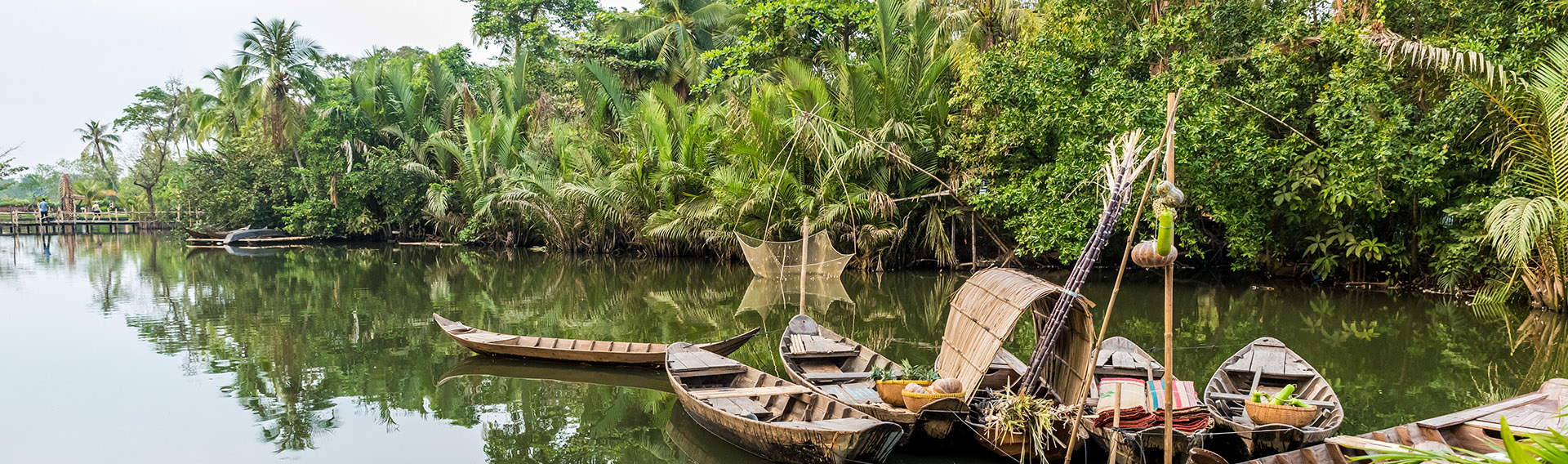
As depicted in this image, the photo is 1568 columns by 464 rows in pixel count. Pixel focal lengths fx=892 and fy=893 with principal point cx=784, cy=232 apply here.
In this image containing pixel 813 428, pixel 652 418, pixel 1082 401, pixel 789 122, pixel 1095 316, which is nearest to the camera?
pixel 1082 401

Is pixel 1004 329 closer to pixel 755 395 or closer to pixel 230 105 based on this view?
pixel 755 395

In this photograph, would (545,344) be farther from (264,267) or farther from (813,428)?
(264,267)

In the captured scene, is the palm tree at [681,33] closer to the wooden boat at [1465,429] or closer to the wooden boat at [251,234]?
the wooden boat at [251,234]

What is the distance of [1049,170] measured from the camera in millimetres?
15195

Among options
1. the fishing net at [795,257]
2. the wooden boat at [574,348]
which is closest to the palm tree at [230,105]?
the fishing net at [795,257]

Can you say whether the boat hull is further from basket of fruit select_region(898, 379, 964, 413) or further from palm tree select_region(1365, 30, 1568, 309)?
palm tree select_region(1365, 30, 1568, 309)

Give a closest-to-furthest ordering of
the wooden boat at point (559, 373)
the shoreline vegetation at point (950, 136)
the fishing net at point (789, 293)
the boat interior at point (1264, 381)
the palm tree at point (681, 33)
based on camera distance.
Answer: the boat interior at point (1264, 381) → the wooden boat at point (559, 373) → the shoreline vegetation at point (950, 136) → the fishing net at point (789, 293) → the palm tree at point (681, 33)

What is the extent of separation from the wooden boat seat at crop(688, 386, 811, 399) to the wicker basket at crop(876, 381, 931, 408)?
0.55 meters

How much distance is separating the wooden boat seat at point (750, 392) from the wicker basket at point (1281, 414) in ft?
9.16

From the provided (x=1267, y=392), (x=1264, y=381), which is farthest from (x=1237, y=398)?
(x=1264, y=381)

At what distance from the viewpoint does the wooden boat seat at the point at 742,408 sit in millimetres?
6047

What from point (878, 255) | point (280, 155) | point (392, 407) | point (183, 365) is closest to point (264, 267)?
point (280, 155)

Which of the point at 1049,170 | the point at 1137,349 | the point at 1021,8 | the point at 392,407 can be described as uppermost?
the point at 1021,8

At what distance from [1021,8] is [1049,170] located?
4804mm
